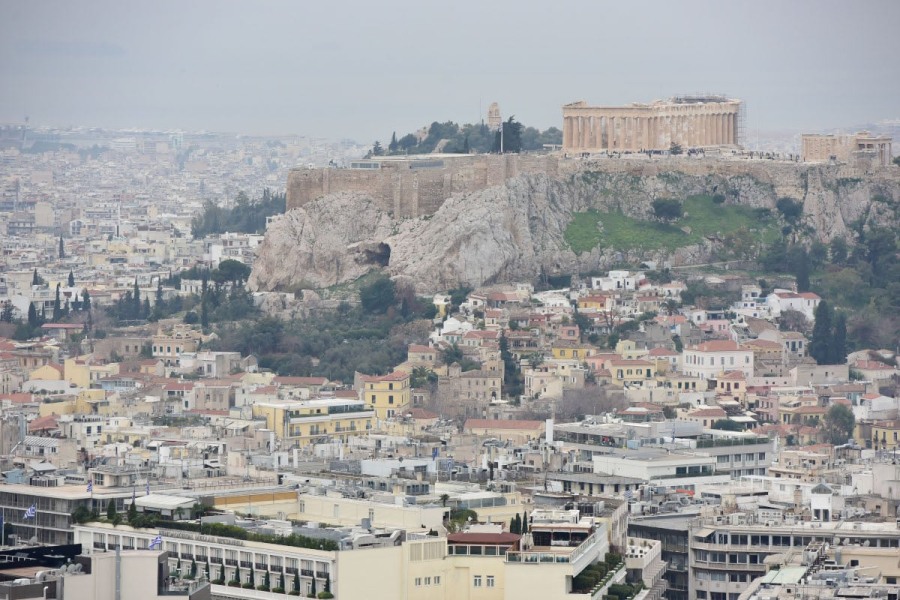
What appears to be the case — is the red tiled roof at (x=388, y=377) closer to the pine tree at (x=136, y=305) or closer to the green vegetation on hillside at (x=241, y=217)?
the pine tree at (x=136, y=305)

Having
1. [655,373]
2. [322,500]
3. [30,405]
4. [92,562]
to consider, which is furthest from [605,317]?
[92,562]

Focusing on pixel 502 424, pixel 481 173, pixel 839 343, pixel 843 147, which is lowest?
pixel 502 424

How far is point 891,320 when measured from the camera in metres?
94.5

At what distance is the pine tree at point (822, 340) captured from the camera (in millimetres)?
88387

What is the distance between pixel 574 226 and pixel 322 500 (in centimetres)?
5186

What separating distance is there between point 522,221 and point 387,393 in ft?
57.3

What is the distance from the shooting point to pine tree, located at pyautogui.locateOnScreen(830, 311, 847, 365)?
8831 cm

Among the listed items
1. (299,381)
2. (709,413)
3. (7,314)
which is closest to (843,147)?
(299,381)

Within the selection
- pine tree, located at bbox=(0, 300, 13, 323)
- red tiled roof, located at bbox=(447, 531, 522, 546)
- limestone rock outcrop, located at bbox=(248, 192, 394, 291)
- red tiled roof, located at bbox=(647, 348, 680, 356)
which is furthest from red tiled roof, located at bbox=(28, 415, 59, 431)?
pine tree, located at bbox=(0, 300, 13, 323)

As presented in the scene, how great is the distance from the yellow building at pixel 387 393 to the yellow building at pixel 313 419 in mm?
5136

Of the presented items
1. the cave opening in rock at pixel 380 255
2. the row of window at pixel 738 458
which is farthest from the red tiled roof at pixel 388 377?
the row of window at pixel 738 458

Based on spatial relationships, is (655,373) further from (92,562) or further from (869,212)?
(92,562)

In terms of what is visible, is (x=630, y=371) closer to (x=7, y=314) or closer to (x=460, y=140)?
(x=7, y=314)

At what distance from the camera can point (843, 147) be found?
349 ft
